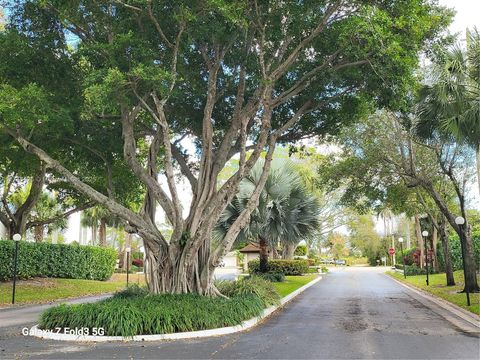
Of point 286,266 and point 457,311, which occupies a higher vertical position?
point 286,266

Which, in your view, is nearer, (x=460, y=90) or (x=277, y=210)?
(x=460, y=90)

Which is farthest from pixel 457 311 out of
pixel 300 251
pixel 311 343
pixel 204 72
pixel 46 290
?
pixel 300 251

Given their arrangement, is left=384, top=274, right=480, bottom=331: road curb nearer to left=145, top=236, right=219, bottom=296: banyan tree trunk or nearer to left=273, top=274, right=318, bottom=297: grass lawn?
left=273, top=274, right=318, bottom=297: grass lawn

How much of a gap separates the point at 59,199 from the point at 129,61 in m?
16.4

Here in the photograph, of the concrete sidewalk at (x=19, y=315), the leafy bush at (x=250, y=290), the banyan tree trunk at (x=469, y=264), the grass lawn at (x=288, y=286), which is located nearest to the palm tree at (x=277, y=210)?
the grass lawn at (x=288, y=286)

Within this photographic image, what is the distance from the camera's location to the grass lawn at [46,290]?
60.3ft

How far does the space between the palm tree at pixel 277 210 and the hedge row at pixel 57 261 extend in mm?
9126

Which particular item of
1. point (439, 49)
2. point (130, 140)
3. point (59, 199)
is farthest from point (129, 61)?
point (59, 199)

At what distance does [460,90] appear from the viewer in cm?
1312

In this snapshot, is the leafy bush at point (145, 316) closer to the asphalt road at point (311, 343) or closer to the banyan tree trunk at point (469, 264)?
the asphalt road at point (311, 343)

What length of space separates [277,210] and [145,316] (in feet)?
49.3

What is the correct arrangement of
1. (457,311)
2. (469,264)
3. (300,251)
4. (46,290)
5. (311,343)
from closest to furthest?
(311,343) < (457,311) < (469,264) < (46,290) < (300,251)

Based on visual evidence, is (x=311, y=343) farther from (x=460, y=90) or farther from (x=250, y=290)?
(x=460, y=90)

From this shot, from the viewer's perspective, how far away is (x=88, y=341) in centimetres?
915
